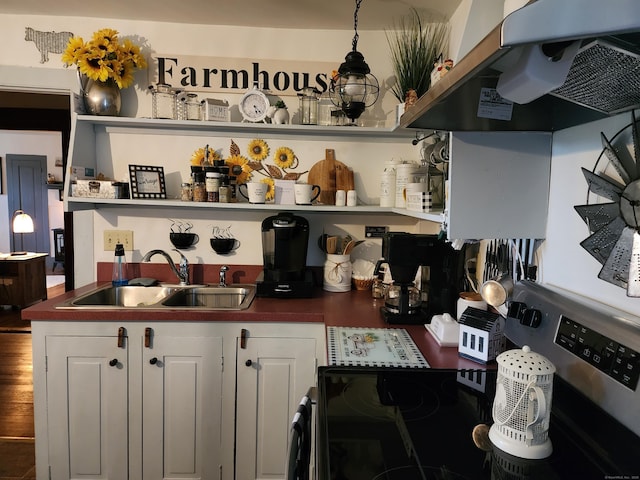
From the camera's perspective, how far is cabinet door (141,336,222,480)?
1910 mm

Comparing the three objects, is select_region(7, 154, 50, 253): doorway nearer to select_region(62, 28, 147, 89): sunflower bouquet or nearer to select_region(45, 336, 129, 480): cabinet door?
select_region(62, 28, 147, 89): sunflower bouquet

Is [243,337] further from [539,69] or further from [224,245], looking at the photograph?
[539,69]

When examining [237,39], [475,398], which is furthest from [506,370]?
[237,39]

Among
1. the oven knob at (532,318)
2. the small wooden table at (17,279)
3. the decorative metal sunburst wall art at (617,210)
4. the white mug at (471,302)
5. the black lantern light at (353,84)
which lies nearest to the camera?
the decorative metal sunburst wall art at (617,210)

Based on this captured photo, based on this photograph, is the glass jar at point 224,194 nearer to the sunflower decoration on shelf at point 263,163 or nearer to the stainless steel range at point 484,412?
the sunflower decoration on shelf at point 263,163

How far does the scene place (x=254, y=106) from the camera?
7.56 ft

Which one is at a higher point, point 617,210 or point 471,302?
point 617,210

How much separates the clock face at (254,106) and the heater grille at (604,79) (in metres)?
1.61

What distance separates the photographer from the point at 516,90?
774mm

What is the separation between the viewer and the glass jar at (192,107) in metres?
2.30

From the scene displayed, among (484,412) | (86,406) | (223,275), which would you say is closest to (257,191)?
(223,275)

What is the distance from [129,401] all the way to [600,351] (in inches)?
70.3

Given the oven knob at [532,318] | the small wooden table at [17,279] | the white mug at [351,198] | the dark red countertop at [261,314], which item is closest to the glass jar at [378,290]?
the dark red countertop at [261,314]

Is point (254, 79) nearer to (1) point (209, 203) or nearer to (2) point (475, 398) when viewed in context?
(1) point (209, 203)
